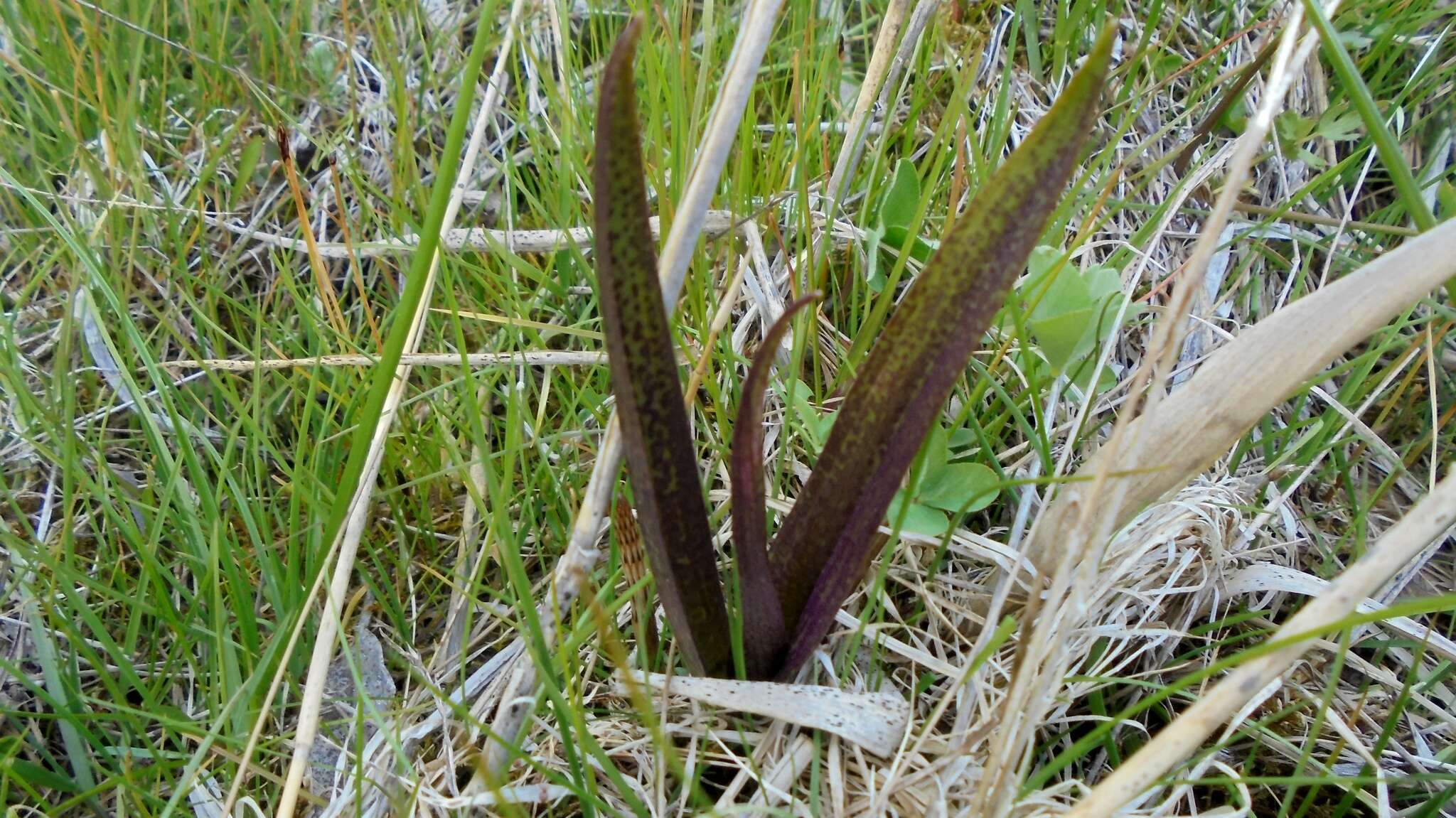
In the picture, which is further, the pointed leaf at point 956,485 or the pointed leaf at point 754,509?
the pointed leaf at point 956,485

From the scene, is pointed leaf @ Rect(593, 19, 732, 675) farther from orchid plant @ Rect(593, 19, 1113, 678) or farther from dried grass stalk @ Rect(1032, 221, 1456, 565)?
dried grass stalk @ Rect(1032, 221, 1456, 565)

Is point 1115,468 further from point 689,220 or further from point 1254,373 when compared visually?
point 689,220

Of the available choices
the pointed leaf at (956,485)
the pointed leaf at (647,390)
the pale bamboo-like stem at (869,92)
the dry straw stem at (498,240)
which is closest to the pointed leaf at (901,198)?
the pale bamboo-like stem at (869,92)

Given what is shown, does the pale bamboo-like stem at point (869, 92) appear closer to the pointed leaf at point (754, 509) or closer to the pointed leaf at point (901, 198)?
the pointed leaf at point (901, 198)

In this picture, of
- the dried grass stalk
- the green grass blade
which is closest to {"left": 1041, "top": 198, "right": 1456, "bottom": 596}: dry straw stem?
the dried grass stalk

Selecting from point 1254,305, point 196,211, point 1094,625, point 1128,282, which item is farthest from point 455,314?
point 1254,305
